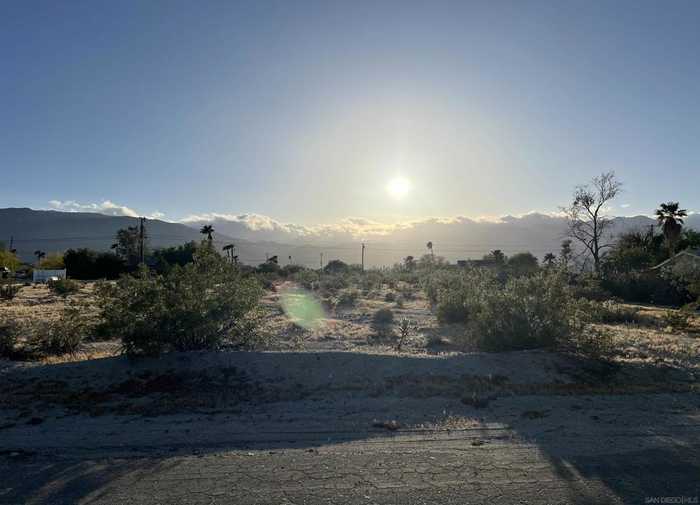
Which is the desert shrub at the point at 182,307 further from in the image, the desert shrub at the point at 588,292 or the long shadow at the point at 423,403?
the desert shrub at the point at 588,292

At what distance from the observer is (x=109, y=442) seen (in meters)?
6.27

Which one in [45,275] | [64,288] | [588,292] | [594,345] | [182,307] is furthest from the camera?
[45,275]

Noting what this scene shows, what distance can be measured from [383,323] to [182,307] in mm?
11172

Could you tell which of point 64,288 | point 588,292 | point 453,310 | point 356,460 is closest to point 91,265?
point 64,288

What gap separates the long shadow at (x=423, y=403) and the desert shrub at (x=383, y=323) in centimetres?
679

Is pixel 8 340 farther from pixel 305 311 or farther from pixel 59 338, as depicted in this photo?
pixel 305 311

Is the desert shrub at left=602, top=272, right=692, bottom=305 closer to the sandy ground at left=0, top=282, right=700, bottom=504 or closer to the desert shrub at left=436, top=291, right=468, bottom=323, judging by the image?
the desert shrub at left=436, top=291, right=468, bottom=323

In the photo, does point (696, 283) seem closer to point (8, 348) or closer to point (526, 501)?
point (526, 501)

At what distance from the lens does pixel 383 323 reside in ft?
67.4

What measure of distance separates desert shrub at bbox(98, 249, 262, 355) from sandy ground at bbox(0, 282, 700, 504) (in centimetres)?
69

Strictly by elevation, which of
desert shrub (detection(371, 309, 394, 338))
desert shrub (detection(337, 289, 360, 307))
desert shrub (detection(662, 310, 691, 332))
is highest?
desert shrub (detection(662, 310, 691, 332))

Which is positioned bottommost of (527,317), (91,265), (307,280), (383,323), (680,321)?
(383,323)

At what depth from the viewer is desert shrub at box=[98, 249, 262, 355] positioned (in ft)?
33.6

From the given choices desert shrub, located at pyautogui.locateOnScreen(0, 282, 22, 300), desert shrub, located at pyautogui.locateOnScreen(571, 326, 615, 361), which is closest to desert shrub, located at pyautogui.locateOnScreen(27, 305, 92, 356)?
desert shrub, located at pyautogui.locateOnScreen(571, 326, 615, 361)
